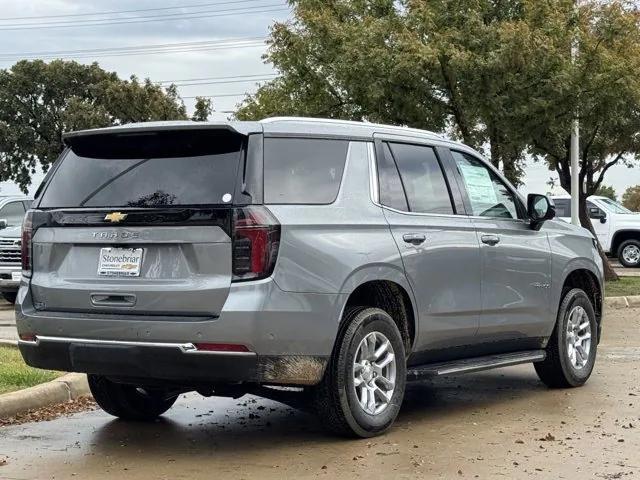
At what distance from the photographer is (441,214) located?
701 cm

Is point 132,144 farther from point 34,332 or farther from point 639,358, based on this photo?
point 639,358

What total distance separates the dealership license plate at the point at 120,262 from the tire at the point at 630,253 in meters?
22.2

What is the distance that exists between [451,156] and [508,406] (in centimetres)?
190

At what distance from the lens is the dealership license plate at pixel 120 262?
19.0 feet

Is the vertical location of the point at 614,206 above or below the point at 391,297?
above

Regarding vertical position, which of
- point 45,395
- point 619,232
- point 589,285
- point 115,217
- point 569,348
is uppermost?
point 115,217

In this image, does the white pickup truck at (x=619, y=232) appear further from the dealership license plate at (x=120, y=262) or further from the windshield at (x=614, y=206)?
the dealership license plate at (x=120, y=262)

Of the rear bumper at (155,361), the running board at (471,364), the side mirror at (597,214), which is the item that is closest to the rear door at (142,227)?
the rear bumper at (155,361)

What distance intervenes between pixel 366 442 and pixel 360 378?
0.39m

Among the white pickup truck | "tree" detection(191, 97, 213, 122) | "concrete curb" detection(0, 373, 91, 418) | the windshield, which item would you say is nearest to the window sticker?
"concrete curb" detection(0, 373, 91, 418)

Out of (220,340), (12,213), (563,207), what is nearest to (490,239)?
(220,340)

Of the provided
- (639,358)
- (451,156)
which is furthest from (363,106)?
(451,156)

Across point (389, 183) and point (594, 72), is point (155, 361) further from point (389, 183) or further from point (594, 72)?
point (594, 72)

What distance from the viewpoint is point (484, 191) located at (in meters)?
7.65
